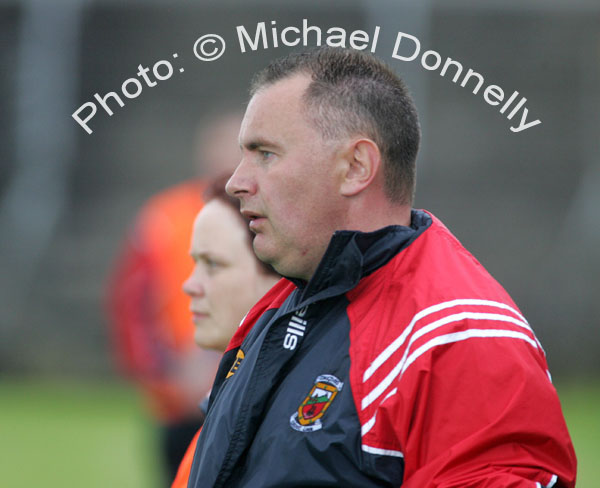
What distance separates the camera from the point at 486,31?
9.66 m

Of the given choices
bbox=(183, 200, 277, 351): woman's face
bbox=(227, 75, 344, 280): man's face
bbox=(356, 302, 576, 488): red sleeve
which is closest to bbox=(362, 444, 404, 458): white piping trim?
bbox=(356, 302, 576, 488): red sleeve

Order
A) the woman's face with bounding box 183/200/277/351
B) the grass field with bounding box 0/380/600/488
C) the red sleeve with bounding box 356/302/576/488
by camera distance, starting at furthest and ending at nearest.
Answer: the grass field with bounding box 0/380/600/488
the woman's face with bounding box 183/200/277/351
the red sleeve with bounding box 356/302/576/488

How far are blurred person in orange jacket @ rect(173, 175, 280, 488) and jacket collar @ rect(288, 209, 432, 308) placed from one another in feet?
3.07

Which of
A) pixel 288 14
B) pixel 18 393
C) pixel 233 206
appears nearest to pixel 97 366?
pixel 18 393

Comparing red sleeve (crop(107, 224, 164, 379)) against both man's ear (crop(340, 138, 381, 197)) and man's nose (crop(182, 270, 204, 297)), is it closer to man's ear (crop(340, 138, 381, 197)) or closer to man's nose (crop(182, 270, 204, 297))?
man's nose (crop(182, 270, 204, 297))

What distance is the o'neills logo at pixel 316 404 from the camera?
1.85 metres

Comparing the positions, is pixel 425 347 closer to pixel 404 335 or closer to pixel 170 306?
pixel 404 335

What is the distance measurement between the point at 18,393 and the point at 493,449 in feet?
26.1

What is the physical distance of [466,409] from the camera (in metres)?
1.74

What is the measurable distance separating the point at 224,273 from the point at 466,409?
1360mm

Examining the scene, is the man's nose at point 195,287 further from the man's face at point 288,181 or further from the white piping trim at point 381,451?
the white piping trim at point 381,451

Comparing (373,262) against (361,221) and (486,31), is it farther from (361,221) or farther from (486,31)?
(486,31)

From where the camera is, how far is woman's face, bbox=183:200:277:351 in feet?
9.65

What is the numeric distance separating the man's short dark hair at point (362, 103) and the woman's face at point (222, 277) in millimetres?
887
